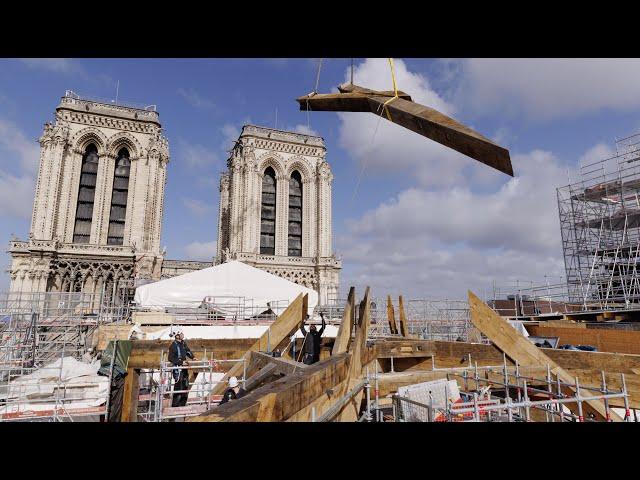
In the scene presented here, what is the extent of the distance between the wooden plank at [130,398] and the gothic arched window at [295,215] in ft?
133

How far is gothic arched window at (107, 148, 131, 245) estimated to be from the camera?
42.2 meters

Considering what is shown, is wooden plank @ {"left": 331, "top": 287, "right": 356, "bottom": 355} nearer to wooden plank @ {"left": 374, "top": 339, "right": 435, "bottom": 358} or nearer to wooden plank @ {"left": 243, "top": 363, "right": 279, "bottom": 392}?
wooden plank @ {"left": 243, "top": 363, "right": 279, "bottom": 392}

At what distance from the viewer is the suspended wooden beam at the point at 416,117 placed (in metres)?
A: 3.50

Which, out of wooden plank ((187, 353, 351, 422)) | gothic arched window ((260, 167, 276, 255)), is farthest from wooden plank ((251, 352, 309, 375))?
gothic arched window ((260, 167, 276, 255))

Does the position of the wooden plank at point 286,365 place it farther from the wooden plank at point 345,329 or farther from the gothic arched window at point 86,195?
the gothic arched window at point 86,195

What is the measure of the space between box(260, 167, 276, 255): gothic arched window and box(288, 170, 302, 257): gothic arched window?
2.29m

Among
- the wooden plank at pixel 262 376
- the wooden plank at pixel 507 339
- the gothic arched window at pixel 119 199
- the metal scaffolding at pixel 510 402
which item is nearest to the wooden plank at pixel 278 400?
the metal scaffolding at pixel 510 402

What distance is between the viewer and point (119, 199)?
43.2 metres

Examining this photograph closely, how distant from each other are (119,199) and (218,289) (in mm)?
30130

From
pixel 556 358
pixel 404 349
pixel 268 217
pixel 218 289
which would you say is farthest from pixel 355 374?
pixel 268 217
